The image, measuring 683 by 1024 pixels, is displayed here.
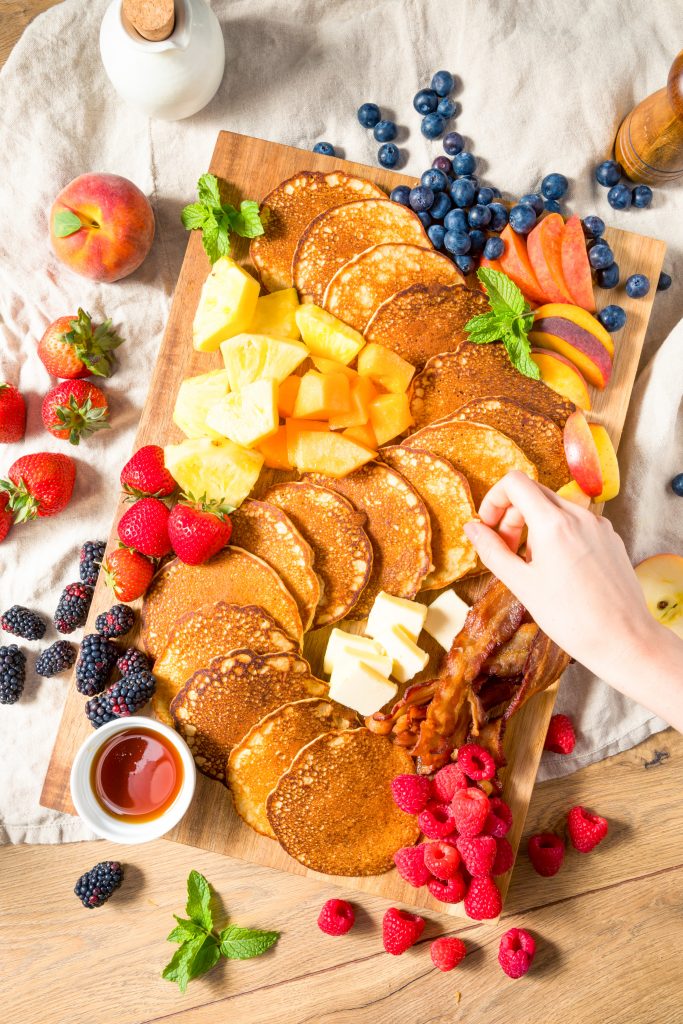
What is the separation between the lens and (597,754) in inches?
84.8

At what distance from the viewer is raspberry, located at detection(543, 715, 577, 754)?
2.06 metres

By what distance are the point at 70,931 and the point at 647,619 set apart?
1793 mm

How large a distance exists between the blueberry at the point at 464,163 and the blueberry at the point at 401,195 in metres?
0.18

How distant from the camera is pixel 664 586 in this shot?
209 cm

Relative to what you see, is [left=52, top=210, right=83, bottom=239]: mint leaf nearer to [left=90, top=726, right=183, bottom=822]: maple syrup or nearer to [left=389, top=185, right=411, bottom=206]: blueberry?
[left=389, top=185, right=411, bottom=206]: blueberry

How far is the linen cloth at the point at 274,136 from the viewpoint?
2.17 m

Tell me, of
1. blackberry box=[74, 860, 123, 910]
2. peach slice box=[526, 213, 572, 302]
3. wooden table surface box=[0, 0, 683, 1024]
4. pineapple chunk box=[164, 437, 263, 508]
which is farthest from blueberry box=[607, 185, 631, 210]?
blackberry box=[74, 860, 123, 910]

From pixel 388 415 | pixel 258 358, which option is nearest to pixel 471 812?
pixel 388 415

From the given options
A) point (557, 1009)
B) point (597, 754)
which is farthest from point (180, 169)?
→ point (557, 1009)

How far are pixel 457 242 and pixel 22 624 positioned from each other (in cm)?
157

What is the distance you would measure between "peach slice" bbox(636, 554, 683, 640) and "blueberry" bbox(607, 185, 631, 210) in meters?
1.00

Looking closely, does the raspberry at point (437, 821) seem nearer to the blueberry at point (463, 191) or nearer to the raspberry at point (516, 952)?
the raspberry at point (516, 952)

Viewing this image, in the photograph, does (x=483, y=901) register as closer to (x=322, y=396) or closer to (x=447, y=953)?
(x=447, y=953)

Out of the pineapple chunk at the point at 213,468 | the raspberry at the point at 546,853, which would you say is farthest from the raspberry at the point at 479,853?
the pineapple chunk at the point at 213,468
